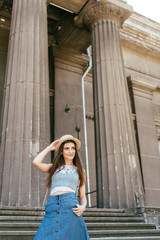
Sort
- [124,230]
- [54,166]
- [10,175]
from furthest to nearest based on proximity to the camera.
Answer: [10,175], [124,230], [54,166]

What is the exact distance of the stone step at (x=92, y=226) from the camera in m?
5.20

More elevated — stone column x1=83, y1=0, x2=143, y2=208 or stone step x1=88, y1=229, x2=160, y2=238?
stone column x1=83, y1=0, x2=143, y2=208

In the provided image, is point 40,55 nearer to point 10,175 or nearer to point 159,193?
Answer: point 10,175

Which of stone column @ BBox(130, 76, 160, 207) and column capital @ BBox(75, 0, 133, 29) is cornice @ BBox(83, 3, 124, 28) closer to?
column capital @ BBox(75, 0, 133, 29)

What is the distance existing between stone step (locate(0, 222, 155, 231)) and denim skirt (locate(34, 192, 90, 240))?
2.87 meters

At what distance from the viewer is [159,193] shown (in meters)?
14.4

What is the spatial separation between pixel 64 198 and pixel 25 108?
5.78m

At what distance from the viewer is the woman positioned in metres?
2.55

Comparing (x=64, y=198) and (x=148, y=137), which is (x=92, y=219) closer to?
(x=64, y=198)

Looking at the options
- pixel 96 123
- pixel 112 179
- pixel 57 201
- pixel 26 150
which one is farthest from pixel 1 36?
pixel 57 201

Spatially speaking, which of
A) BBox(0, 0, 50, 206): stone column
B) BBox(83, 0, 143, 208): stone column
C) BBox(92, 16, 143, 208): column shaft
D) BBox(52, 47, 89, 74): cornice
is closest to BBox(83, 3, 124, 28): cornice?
BBox(83, 0, 143, 208): stone column

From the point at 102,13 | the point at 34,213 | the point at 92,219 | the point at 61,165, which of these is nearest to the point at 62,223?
the point at 61,165

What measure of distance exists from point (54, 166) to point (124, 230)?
12.4ft

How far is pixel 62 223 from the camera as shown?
8.44ft
